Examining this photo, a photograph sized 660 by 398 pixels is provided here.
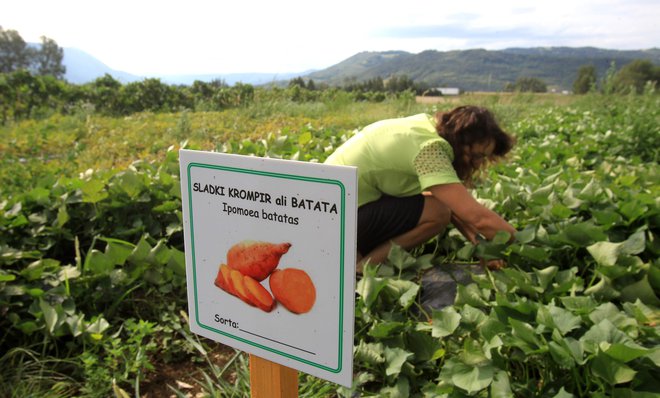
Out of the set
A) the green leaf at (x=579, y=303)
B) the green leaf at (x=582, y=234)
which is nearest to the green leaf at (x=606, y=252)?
the green leaf at (x=582, y=234)

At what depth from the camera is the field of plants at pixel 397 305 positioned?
1381mm

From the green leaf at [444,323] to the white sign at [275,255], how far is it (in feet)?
1.95

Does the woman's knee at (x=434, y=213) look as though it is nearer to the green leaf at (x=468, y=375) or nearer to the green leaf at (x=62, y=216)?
the green leaf at (x=468, y=375)

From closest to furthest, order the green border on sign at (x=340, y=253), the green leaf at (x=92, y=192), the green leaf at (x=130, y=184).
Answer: the green border on sign at (x=340, y=253) < the green leaf at (x=92, y=192) < the green leaf at (x=130, y=184)

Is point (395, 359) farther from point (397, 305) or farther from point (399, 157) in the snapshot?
point (399, 157)

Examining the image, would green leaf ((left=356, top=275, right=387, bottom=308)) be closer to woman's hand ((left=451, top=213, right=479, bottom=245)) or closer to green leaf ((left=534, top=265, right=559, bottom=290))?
green leaf ((left=534, top=265, right=559, bottom=290))

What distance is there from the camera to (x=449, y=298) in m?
2.07

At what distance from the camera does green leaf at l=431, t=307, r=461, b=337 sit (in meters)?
1.52

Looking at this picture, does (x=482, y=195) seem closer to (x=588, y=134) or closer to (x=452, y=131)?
(x=452, y=131)

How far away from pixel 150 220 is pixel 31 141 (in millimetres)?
4825

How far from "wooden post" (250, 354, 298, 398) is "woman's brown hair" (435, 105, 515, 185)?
149 centimetres

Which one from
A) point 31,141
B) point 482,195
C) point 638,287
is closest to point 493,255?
point 638,287

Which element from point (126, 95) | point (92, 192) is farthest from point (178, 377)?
point (126, 95)

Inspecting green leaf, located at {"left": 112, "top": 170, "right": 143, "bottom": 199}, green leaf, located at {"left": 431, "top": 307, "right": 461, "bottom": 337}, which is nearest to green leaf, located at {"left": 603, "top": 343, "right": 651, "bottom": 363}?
green leaf, located at {"left": 431, "top": 307, "right": 461, "bottom": 337}
